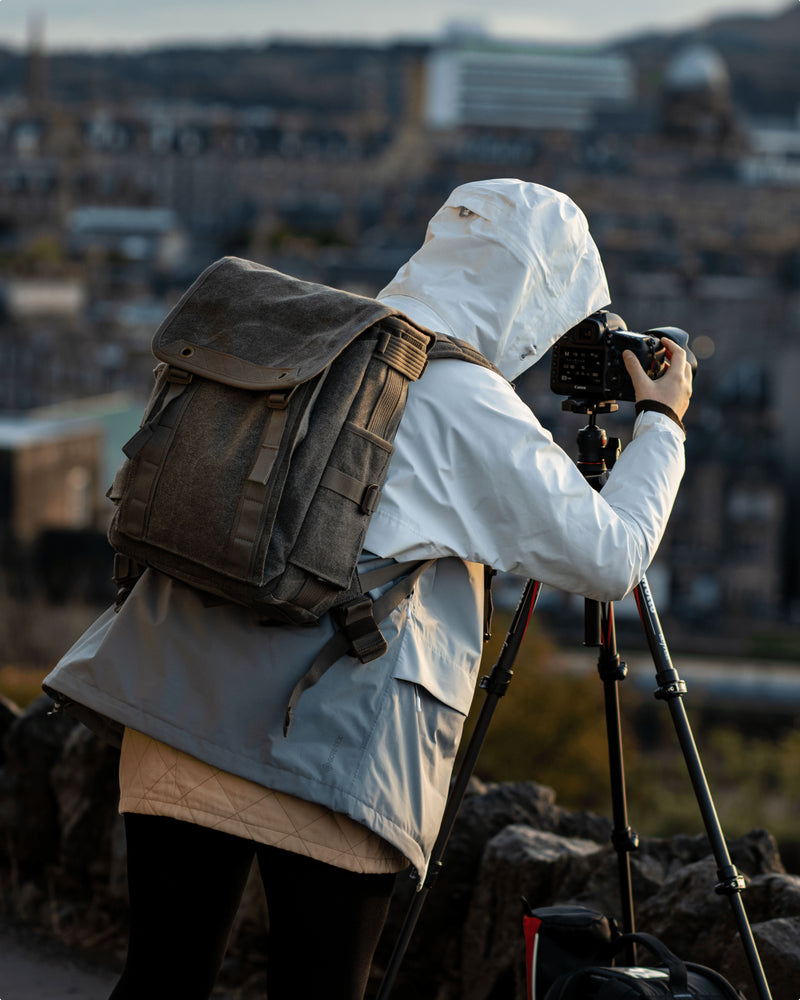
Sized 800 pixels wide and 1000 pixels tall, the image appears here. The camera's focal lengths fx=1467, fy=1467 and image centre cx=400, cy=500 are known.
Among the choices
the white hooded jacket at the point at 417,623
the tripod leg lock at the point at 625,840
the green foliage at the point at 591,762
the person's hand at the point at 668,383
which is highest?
the person's hand at the point at 668,383

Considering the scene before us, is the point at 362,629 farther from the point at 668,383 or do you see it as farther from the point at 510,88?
the point at 510,88

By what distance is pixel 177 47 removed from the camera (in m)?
123

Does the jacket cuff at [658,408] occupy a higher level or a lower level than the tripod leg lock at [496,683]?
higher

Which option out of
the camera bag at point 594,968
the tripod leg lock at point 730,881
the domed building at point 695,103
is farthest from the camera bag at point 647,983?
the domed building at point 695,103

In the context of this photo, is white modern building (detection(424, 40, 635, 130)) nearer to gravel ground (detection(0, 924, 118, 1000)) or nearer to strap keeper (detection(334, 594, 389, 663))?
gravel ground (detection(0, 924, 118, 1000))

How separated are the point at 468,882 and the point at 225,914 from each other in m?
1.07

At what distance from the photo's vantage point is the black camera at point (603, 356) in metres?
1.78

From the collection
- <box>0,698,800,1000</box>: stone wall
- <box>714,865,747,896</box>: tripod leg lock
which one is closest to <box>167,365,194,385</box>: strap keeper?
<box>714,865,747,896</box>: tripod leg lock

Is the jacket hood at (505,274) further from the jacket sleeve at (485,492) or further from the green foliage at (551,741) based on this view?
the green foliage at (551,741)

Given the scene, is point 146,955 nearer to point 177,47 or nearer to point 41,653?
point 41,653

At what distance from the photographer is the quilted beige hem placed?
4.96 feet

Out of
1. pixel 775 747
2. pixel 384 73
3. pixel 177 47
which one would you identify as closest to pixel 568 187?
pixel 775 747

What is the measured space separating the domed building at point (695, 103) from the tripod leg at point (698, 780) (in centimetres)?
7009

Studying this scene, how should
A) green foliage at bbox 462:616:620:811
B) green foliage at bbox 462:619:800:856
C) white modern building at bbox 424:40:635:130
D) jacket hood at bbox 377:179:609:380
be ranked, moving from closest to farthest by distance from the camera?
jacket hood at bbox 377:179:609:380
green foliage at bbox 462:619:800:856
green foliage at bbox 462:616:620:811
white modern building at bbox 424:40:635:130
